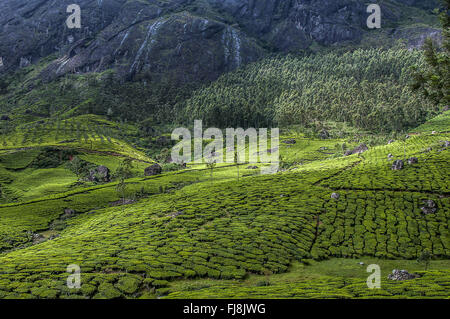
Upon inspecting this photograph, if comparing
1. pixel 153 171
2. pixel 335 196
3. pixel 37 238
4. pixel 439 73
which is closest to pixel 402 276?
pixel 439 73

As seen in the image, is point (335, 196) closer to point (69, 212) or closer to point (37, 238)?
point (37, 238)

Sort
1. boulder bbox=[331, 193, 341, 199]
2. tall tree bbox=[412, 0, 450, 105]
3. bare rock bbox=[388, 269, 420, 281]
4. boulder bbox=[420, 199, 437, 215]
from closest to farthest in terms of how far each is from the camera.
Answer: tall tree bbox=[412, 0, 450, 105], bare rock bbox=[388, 269, 420, 281], boulder bbox=[420, 199, 437, 215], boulder bbox=[331, 193, 341, 199]

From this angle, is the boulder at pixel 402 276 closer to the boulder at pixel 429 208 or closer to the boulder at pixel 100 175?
the boulder at pixel 429 208

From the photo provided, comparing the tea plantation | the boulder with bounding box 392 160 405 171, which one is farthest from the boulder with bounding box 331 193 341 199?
the boulder with bounding box 392 160 405 171

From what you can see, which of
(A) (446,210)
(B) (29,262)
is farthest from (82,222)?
(A) (446,210)

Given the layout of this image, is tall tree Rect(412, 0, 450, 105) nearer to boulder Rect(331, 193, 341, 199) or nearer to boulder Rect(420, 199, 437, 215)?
boulder Rect(420, 199, 437, 215)
